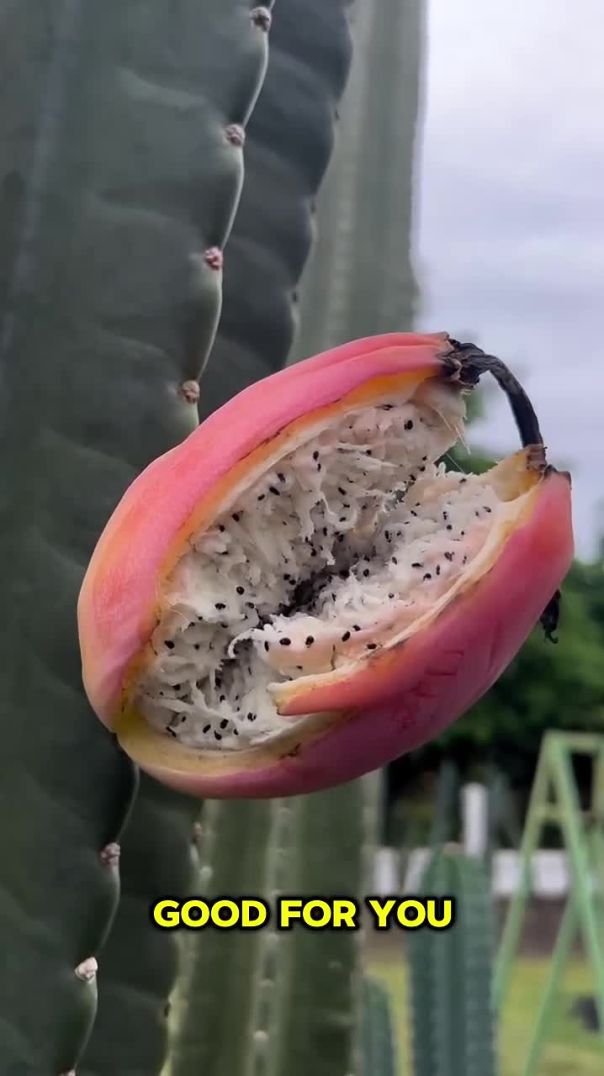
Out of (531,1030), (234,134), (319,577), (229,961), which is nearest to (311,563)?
(319,577)

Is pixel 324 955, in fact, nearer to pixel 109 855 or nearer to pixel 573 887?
pixel 109 855

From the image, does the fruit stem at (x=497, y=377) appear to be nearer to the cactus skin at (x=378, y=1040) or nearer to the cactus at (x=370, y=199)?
the cactus at (x=370, y=199)

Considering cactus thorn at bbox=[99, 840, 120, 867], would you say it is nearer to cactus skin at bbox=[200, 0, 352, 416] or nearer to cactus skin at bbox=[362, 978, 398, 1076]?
cactus skin at bbox=[200, 0, 352, 416]

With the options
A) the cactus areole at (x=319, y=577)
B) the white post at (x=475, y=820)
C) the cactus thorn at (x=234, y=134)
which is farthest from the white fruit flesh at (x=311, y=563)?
the white post at (x=475, y=820)

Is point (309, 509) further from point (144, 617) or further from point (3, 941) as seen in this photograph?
point (3, 941)

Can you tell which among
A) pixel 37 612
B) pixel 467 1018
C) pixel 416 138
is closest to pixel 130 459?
pixel 37 612
